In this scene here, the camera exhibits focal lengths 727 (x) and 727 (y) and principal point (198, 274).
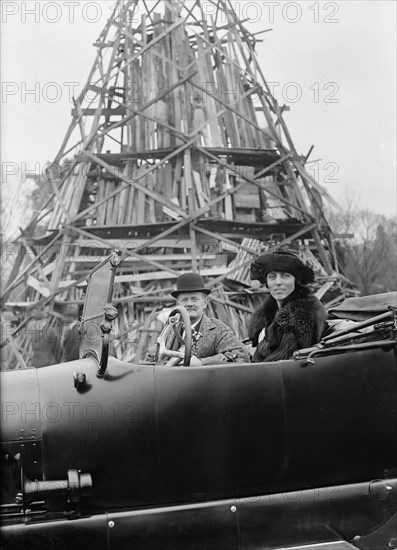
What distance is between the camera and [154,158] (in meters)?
17.2

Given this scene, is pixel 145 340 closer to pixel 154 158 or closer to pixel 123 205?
pixel 123 205

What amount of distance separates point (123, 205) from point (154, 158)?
1388 mm

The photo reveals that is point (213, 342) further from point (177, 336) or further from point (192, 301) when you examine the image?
point (177, 336)

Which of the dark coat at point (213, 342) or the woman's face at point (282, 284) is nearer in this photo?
the woman's face at point (282, 284)

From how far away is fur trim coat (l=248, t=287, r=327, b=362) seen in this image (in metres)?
4.91

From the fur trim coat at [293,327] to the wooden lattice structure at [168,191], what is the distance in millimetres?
10092

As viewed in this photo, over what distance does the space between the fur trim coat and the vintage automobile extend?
390 millimetres

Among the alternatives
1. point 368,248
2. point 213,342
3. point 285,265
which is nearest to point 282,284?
point 285,265

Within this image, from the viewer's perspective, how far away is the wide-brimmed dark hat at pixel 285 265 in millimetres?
5207

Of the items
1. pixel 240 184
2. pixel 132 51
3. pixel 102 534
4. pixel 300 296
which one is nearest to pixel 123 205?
pixel 240 184

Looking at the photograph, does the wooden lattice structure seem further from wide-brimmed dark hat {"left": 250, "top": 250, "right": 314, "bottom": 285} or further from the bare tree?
wide-brimmed dark hat {"left": 250, "top": 250, "right": 314, "bottom": 285}

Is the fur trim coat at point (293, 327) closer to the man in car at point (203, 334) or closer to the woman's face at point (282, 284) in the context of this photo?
the woman's face at point (282, 284)

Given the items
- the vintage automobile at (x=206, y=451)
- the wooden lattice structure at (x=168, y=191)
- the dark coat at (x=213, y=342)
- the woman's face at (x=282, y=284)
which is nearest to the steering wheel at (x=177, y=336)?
the vintage automobile at (x=206, y=451)

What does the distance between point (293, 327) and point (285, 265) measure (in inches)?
19.0
